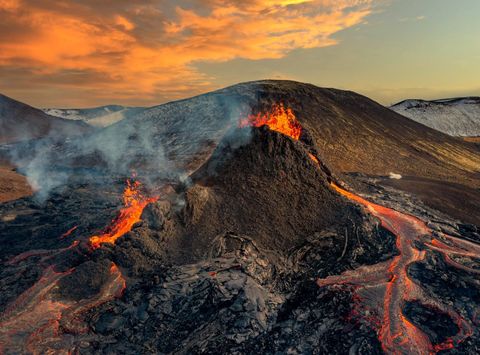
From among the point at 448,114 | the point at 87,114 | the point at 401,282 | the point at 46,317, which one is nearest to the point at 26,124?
the point at 87,114

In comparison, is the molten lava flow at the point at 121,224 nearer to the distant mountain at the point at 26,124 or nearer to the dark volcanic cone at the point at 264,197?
the dark volcanic cone at the point at 264,197

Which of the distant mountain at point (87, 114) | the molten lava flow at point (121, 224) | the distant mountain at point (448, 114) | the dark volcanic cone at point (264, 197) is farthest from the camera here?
the distant mountain at point (87, 114)

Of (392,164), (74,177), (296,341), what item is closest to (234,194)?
(296,341)

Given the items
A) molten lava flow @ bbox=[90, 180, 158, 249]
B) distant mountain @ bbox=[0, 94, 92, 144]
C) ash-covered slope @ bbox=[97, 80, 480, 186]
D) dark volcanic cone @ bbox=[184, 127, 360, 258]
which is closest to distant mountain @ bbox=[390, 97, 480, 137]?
ash-covered slope @ bbox=[97, 80, 480, 186]

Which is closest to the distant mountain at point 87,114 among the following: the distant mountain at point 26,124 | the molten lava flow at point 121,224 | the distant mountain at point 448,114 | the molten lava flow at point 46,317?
the distant mountain at point 26,124

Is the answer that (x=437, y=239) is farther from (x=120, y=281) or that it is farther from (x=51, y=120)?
(x=51, y=120)

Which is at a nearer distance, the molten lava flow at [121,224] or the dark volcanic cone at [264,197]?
the molten lava flow at [121,224]

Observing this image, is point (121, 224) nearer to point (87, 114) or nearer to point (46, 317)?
point (46, 317)
